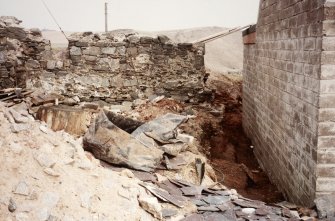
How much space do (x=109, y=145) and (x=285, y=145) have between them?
2817mm

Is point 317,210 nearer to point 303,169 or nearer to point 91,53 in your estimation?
point 303,169

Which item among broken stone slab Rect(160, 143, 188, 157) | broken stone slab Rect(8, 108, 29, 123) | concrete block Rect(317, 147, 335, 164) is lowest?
broken stone slab Rect(160, 143, 188, 157)

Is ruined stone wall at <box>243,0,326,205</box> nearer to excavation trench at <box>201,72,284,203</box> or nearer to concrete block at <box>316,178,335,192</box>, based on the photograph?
concrete block at <box>316,178,335,192</box>

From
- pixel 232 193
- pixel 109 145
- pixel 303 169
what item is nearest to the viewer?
pixel 303 169

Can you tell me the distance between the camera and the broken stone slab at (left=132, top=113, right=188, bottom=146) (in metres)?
5.70

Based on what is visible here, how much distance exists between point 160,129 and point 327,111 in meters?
2.83

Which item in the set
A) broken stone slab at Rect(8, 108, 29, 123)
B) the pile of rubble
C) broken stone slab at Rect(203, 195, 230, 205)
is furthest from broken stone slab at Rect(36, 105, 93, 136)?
broken stone slab at Rect(203, 195, 230, 205)

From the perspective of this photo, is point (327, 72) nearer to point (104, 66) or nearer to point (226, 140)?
point (226, 140)

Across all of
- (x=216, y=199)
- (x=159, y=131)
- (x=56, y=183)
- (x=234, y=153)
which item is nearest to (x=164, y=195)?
(x=216, y=199)

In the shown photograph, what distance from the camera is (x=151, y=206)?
4.08 metres

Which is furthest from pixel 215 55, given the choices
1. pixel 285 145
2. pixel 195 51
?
pixel 285 145

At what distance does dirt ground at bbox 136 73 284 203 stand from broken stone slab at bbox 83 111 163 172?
1478mm

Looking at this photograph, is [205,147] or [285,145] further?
[205,147]

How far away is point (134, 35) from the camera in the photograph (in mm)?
8852
